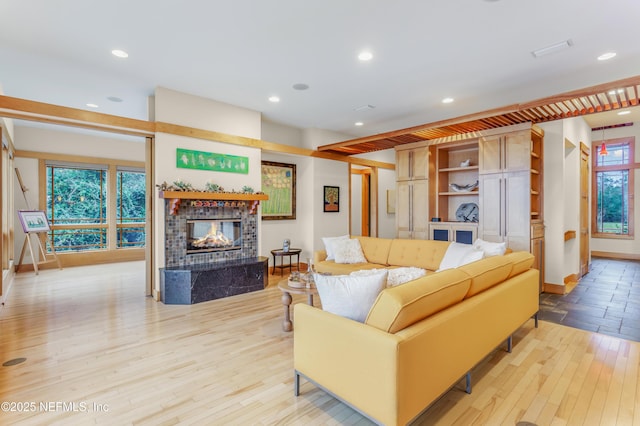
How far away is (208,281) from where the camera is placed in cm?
456

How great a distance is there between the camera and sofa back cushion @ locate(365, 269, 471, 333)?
1728mm

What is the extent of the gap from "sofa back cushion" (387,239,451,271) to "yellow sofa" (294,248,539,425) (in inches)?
75.0

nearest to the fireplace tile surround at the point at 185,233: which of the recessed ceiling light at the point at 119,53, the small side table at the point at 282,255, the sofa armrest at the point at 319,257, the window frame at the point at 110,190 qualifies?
the small side table at the point at 282,255

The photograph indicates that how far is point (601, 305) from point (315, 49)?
491 cm

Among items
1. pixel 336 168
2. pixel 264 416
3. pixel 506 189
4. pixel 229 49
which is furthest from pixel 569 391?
pixel 336 168

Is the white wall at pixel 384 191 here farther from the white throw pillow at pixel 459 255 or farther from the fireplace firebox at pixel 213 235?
the white throw pillow at pixel 459 255

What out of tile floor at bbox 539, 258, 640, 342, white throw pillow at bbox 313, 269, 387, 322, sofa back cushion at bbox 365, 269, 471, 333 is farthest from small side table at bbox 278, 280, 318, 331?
tile floor at bbox 539, 258, 640, 342

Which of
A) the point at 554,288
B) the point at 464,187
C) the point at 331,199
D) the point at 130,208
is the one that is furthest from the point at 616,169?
the point at 130,208

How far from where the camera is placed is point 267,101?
16.8 feet

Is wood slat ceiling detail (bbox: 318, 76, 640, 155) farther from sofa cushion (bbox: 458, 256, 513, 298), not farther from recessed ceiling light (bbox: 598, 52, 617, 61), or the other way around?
sofa cushion (bbox: 458, 256, 513, 298)

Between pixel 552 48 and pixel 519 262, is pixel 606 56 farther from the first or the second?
pixel 519 262

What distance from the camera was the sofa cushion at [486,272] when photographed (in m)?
2.35

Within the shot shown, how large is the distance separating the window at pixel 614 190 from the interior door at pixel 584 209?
5.38 feet

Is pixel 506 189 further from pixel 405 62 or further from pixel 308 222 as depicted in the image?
pixel 308 222
